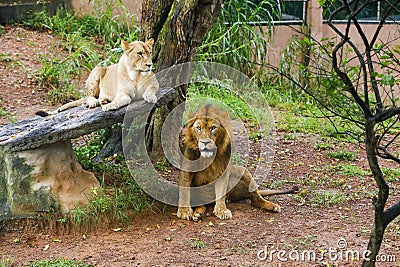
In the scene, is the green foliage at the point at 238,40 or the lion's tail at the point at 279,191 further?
the green foliage at the point at 238,40

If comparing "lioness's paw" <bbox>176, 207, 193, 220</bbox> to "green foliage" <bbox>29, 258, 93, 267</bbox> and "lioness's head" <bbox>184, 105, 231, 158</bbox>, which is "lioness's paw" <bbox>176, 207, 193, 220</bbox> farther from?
"green foliage" <bbox>29, 258, 93, 267</bbox>

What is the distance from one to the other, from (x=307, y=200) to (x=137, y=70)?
2.22m

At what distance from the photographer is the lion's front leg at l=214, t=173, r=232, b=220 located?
18.0ft

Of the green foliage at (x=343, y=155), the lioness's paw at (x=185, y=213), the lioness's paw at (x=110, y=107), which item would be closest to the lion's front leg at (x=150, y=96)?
the lioness's paw at (x=110, y=107)

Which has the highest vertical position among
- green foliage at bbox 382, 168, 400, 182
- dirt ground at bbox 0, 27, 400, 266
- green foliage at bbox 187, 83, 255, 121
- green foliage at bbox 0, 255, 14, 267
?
green foliage at bbox 187, 83, 255, 121

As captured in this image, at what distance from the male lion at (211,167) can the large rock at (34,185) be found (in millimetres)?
993

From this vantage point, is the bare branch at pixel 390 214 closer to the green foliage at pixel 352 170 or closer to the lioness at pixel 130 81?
the lioness at pixel 130 81

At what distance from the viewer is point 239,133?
27.7 feet

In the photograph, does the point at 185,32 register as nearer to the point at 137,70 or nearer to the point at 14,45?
the point at 137,70

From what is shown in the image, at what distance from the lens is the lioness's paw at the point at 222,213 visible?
214 inches

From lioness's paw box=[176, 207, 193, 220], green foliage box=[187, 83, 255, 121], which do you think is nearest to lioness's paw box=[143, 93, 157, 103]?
lioness's paw box=[176, 207, 193, 220]

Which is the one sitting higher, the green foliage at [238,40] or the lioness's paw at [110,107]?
the green foliage at [238,40]

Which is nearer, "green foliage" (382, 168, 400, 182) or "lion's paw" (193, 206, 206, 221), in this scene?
"lion's paw" (193, 206, 206, 221)

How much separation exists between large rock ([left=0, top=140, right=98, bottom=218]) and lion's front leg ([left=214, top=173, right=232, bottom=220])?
1240 millimetres
